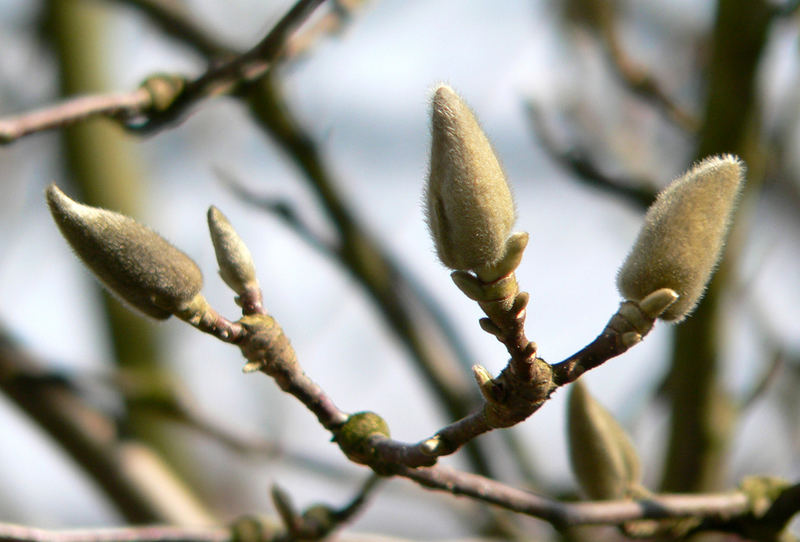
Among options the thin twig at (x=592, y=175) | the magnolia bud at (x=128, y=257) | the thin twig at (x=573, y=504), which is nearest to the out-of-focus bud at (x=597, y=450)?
the thin twig at (x=573, y=504)

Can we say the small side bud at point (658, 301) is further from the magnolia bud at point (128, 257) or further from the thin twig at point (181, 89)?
the thin twig at point (181, 89)

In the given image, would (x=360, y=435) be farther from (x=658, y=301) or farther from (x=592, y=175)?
(x=592, y=175)

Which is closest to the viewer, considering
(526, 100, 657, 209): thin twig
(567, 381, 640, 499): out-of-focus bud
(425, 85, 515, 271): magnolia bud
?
(425, 85, 515, 271): magnolia bud

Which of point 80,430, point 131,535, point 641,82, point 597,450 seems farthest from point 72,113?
point 641,82

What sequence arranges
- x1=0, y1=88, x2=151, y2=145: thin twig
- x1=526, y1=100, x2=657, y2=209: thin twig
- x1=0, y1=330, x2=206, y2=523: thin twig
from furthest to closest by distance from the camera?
x1=0, y1=330, x2=206, y2=523: thin twig
x1=526, y1=100, x2=657, y2=209: thin twig
x1=0, y1=88, x2=151, y2=145: thin twig

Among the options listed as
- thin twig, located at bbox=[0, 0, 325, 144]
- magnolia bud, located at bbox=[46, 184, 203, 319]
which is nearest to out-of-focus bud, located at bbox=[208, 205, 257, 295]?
magnolia bud, located at bbox=[46, 184, 203, 319]

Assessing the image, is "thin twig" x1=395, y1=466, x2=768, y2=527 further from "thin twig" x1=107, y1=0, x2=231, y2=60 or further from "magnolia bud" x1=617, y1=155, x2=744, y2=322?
"thin twig" x1=107, y1=0, x2=231, y2=60
